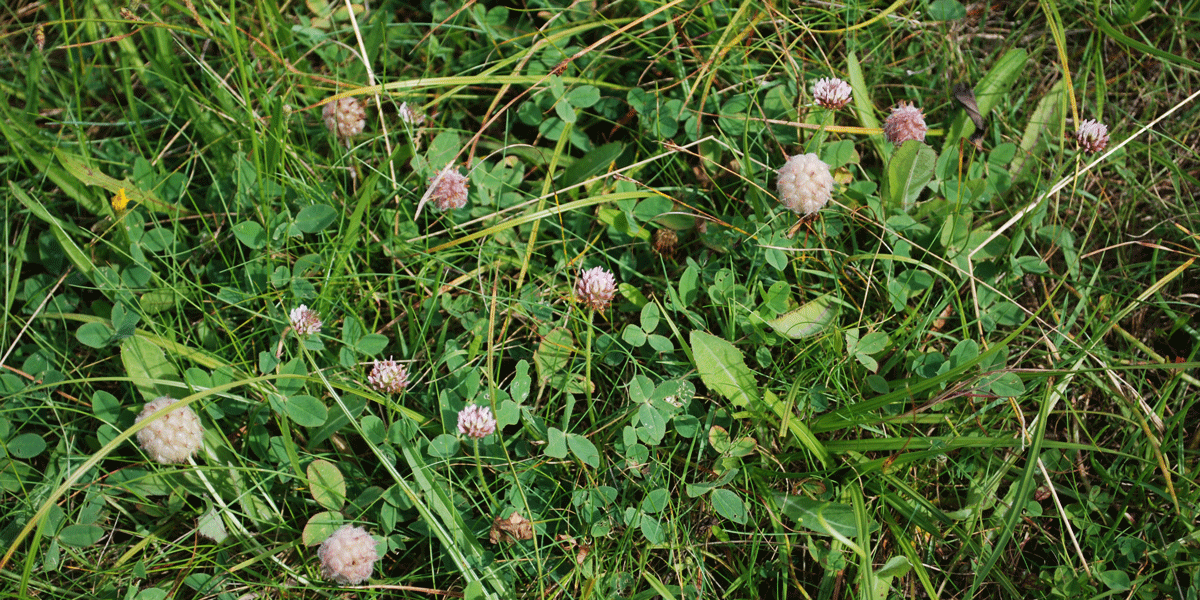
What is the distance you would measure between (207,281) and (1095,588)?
103 inches

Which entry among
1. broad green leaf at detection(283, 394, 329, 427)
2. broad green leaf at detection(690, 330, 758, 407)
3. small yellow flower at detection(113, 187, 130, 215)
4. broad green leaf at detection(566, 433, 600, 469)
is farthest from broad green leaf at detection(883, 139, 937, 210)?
small yellow flower at detection(113, 187, 130, 215)

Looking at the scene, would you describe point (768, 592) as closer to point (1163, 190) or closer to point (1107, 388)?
point (1107, 388)

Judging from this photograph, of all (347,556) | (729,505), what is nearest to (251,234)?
(347,556)

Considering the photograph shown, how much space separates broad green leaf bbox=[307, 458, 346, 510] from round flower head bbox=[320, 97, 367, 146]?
95 cm

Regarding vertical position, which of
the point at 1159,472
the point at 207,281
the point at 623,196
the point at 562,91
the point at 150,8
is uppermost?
the point at 150,8

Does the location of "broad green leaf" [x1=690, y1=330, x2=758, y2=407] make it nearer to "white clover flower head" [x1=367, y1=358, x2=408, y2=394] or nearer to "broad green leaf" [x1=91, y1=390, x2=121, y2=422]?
"white clover flower head" [x1=367, y1=358, x2=408, y2=394]

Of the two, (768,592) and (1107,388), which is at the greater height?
(1107,388)

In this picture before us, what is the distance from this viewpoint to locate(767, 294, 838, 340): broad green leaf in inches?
81.7

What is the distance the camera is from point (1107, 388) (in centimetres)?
208

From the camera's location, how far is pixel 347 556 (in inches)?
72.1

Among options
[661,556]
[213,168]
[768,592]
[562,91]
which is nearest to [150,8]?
[213,168]

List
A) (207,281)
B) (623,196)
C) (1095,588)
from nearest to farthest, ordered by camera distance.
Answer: (1095,588)
(623,196)
(207,281)

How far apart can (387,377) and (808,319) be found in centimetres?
115

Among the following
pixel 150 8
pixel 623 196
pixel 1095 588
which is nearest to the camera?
pixel 1095 588
